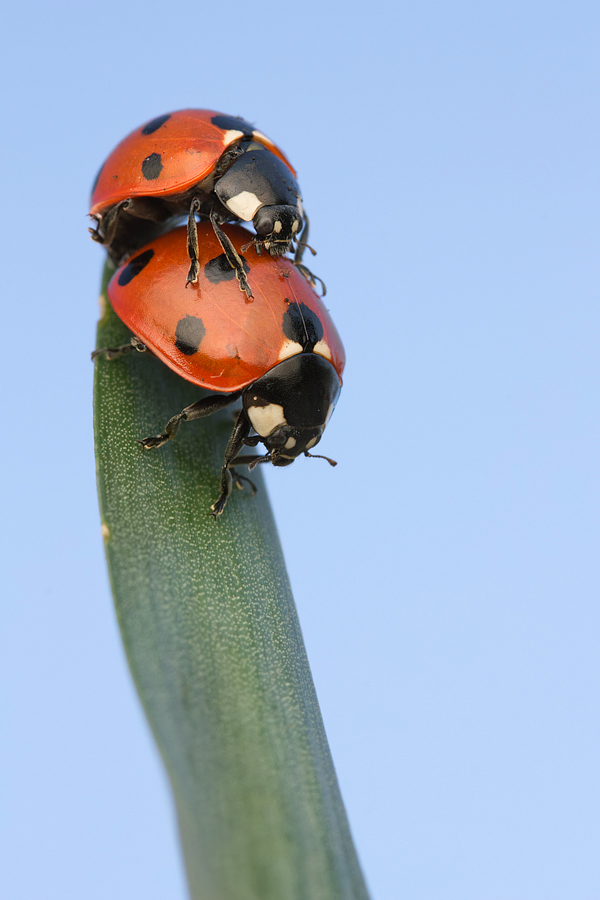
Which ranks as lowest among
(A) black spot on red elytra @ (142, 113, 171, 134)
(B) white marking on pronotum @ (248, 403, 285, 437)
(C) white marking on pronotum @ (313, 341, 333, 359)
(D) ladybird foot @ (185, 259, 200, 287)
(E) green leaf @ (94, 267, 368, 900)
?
(E) green leaf @ (94, 267, 368, 900)

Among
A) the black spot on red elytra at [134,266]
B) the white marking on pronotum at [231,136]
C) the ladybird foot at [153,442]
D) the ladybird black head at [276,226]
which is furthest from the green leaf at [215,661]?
the white marking on pronotum at [231,136]

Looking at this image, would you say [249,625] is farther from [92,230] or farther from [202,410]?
[92,230]

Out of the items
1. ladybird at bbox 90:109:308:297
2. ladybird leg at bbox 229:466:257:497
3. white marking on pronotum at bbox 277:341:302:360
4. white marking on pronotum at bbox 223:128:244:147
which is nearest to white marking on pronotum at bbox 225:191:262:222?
ladybird at bbox 90:109:308:297

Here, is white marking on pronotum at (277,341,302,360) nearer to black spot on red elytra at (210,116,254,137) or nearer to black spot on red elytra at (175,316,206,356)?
black spot on red elytra at (175,316,206,356)

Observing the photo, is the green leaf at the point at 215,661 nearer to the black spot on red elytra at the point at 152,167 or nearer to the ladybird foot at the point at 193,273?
the ladybird foot at the point at 193,273

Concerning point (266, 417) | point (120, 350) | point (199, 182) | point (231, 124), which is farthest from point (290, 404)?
point (231, 124)

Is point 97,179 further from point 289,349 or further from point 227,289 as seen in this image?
point 289,349
